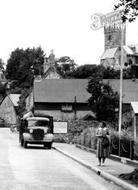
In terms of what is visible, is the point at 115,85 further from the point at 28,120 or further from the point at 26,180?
the point at 26,180

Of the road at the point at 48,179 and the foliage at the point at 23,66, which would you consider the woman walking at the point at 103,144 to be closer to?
the road at the point at 48,179

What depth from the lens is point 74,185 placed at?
49.6 ft

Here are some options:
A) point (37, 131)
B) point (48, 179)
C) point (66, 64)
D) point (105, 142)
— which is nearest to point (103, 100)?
point (37, 131)

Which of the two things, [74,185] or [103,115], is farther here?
[103,115]

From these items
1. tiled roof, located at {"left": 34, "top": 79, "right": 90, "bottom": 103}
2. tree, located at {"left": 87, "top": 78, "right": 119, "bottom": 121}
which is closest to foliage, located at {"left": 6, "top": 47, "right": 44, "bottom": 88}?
tiled roof, located at {"left": 34, "top": 79, "right": 90, "bottom": 103}

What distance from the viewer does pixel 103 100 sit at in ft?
204

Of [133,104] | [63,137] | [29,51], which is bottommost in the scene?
[63,137]

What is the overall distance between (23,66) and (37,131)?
99836mm

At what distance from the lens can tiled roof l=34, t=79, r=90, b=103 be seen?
84.6 m

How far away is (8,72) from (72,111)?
58999mm

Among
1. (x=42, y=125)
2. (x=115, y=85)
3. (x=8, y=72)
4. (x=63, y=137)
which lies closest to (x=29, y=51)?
(x=8, y=72)

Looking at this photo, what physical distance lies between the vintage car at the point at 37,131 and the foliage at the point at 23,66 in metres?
96.3

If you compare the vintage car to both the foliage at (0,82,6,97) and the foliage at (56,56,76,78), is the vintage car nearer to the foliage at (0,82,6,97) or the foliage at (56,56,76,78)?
the foliage at (0,82,6,97)

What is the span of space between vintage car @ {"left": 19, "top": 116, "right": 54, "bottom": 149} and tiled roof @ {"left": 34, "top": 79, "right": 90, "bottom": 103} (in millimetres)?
42595
